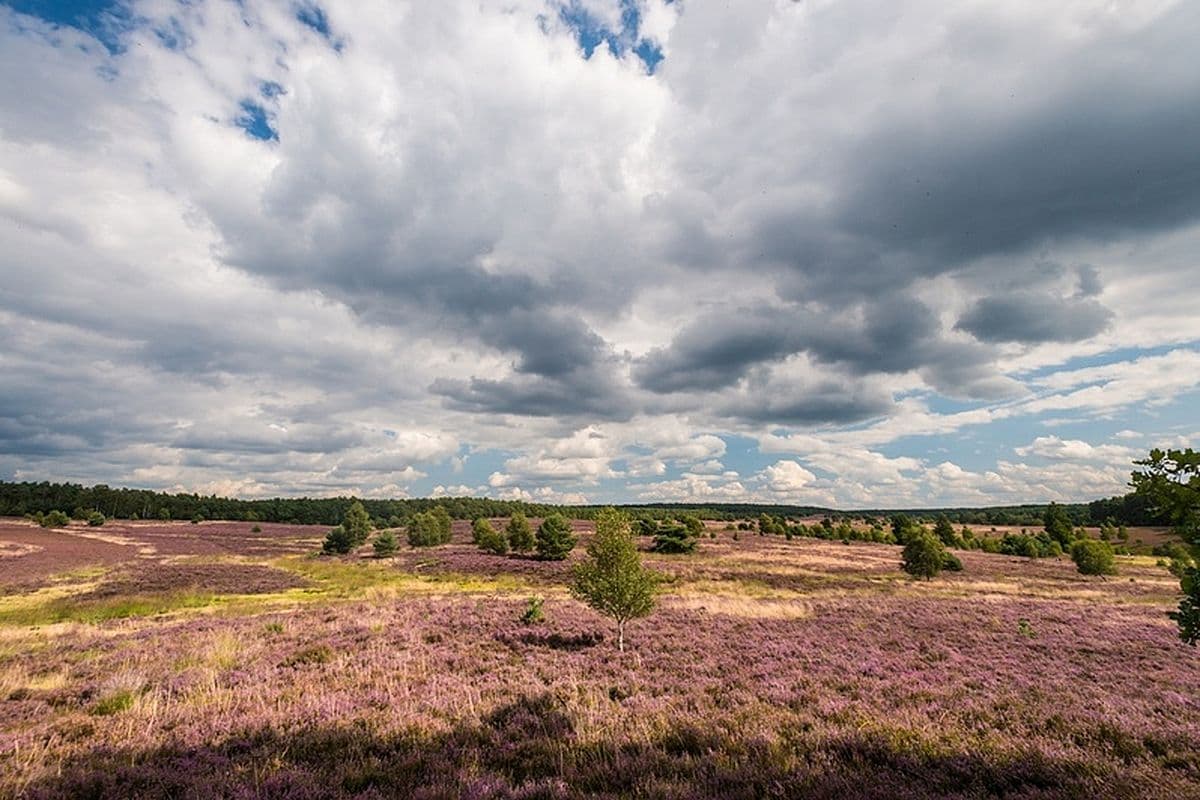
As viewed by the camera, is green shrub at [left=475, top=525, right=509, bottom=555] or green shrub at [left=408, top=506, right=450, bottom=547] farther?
green shrub at [left=408, top=506, right=450, bottom=547]

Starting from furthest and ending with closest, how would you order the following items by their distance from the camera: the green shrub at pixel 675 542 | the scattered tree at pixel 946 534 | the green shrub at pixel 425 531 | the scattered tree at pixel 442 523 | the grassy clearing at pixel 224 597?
1. the scattered tree at pixel 946 534
2. the scattered tree at pixel 442 523
3. the green shrub at pixel 425 531
4. the green shrub at pixel 675 542
5. the grassy clearing at pixel 224 597

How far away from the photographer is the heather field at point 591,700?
7785mm

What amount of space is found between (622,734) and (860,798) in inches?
172

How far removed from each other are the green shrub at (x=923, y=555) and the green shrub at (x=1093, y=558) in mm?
17119

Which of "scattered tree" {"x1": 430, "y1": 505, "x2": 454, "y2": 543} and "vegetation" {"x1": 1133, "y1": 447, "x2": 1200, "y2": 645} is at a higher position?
"vegetation" {"x1": 1133, "y1": 447, "x2": 1200, "y2": 645}

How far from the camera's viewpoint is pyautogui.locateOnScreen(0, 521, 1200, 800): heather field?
307 inches

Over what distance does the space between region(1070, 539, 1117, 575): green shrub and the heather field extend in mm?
25040

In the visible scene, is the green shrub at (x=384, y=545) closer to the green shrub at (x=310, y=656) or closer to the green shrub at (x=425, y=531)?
the green shrub at (x=425, y=531)

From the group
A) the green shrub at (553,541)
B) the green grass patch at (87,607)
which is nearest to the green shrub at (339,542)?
the green shrub at (553,541)

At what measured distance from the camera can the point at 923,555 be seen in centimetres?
4594

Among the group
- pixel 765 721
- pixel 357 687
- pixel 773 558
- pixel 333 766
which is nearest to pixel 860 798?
pixel 765 721

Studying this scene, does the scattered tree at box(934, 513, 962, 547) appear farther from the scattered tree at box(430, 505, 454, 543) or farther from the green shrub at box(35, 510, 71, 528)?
the green shrub at box(35, 510, 71, 528)

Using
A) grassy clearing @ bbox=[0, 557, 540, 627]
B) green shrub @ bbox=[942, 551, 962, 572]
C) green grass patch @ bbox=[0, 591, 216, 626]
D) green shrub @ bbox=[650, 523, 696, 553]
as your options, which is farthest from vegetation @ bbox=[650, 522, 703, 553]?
green grass patch @ bbox=[0, 591, 216, 626]

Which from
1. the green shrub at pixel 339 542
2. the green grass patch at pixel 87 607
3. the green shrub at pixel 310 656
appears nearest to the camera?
the green shrub at pixel 310 656
